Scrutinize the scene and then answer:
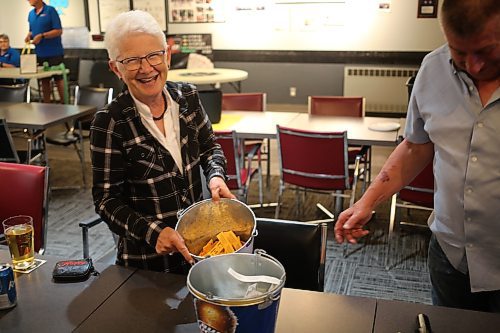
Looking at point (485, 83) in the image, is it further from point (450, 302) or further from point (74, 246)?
point (74, 246)

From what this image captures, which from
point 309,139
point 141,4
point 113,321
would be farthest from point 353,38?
point 113,321

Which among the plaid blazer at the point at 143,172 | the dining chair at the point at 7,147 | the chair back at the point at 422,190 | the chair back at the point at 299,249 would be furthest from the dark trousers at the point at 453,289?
the dining chair at the point at 7,147

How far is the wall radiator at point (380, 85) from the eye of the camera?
6941mm

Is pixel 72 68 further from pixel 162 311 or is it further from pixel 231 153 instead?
pixel 162 311

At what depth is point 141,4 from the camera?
7953mm

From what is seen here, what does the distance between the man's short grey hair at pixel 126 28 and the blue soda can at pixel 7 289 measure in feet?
2.13

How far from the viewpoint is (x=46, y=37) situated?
6.80 meters

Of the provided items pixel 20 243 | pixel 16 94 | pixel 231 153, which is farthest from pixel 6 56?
pixel 20 243

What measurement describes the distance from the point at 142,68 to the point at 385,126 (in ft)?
8.48

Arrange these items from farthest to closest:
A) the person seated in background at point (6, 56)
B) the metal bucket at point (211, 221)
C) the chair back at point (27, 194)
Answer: the person seated in background at point (6, 56), the chair back at point (27, 194), the metal bucket at point (211, 221)

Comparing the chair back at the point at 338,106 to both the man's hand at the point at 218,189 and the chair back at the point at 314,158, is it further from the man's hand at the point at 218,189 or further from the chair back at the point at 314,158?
the man's hand at the point at 218,189

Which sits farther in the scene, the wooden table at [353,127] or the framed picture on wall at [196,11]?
the framed picture on wall at [196,11]

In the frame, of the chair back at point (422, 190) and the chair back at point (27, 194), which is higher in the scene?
the chair back at point (27, 194)

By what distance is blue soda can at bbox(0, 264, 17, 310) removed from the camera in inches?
51.4
